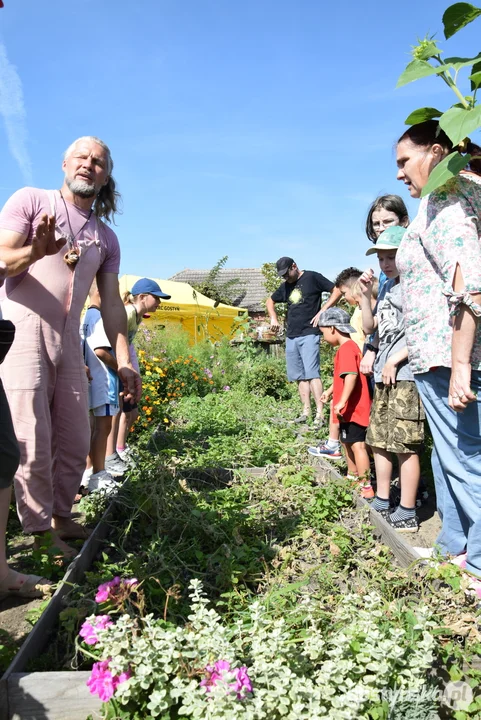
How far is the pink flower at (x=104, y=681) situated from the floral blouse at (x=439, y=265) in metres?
1.70

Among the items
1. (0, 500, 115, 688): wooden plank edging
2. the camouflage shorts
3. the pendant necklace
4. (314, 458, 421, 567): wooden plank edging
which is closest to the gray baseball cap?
the camouflage shorts

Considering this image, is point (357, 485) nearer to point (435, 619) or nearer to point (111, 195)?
point (435, 619)

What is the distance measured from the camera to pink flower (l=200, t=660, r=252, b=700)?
4.90 ft

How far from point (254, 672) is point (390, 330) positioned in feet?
7.78

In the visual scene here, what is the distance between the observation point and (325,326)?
4.43 metres

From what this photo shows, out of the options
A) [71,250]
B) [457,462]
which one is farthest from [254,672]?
[71,250]

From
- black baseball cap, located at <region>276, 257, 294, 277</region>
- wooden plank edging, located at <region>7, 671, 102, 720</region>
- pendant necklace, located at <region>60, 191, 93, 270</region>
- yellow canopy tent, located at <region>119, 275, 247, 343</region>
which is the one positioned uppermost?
yellow canopy tent, located at <region>119, 275, 247, 343</region>

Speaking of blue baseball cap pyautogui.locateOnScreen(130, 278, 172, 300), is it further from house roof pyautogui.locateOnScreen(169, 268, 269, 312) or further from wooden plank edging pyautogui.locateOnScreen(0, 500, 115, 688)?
house roof pyautogui.locateOnScreen(169, 268, 269, 312)

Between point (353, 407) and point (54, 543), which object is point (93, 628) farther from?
point (353, 407)

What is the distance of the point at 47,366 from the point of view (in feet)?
9.62

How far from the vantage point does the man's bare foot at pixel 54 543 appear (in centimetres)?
284

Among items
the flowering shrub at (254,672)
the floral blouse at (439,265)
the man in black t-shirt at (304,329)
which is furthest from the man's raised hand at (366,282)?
the man in black t-shirt at (304,329)

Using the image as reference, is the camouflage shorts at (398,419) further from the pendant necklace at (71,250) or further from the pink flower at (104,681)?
the pink flower at (104,681)

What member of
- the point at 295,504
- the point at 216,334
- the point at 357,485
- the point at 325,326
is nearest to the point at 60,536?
the point at 295,504
